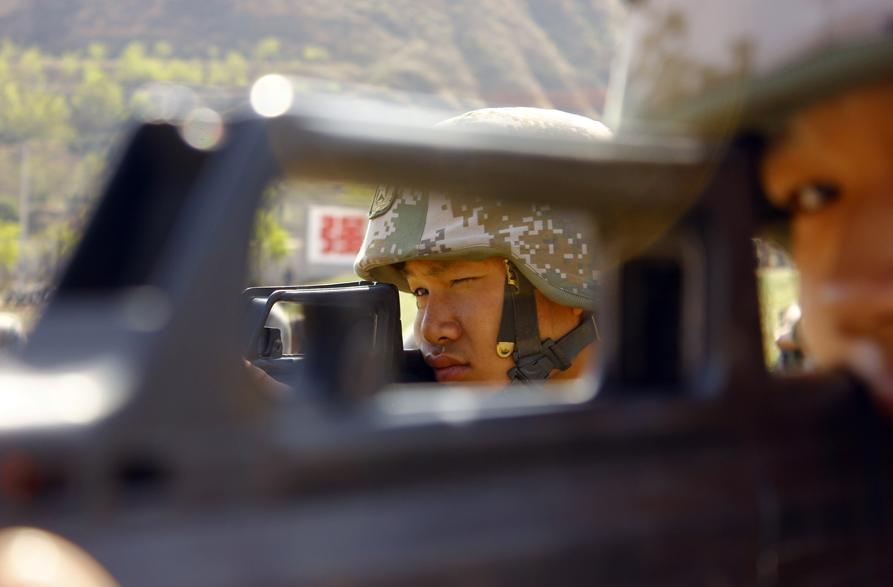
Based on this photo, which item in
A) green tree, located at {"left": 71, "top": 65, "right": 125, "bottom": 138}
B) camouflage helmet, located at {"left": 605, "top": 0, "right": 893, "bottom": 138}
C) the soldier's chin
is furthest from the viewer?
Result: green tree, located at {"left": 71, "top": 65, "right": 125, "bottom": 138}

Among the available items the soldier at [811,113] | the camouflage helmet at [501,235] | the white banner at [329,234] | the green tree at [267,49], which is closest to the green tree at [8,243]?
the white banner at [329,234]

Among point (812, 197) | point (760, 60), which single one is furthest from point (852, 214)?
point (760, 60)

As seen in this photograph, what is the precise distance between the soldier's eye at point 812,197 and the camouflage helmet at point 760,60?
147 mm

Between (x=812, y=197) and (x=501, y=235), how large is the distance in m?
1.99

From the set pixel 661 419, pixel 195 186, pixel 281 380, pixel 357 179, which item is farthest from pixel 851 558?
pixel 281 380

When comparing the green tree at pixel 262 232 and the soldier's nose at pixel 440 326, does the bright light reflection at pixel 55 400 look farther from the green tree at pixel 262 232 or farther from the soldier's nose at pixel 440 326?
the soldier's nose at pixel 440 326

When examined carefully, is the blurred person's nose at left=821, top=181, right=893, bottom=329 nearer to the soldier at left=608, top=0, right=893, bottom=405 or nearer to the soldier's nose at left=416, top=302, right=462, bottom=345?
the soldier at left=608, top=0, right=893, bottom=405

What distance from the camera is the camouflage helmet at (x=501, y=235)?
3.62m

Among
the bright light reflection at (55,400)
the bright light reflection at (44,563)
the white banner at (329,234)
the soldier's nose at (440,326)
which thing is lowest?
the bright light reflection at (44,563)

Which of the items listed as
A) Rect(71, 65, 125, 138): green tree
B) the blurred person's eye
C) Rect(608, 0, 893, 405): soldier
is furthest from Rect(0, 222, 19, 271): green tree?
Rect(608, 0, 893, 405): soldier

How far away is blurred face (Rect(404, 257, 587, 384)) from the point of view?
3.70 meters

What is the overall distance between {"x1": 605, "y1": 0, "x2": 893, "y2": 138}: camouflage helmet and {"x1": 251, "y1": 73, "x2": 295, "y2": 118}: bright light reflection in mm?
592

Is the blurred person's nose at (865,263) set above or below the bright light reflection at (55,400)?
above

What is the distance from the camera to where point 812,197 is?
166 centimetres
